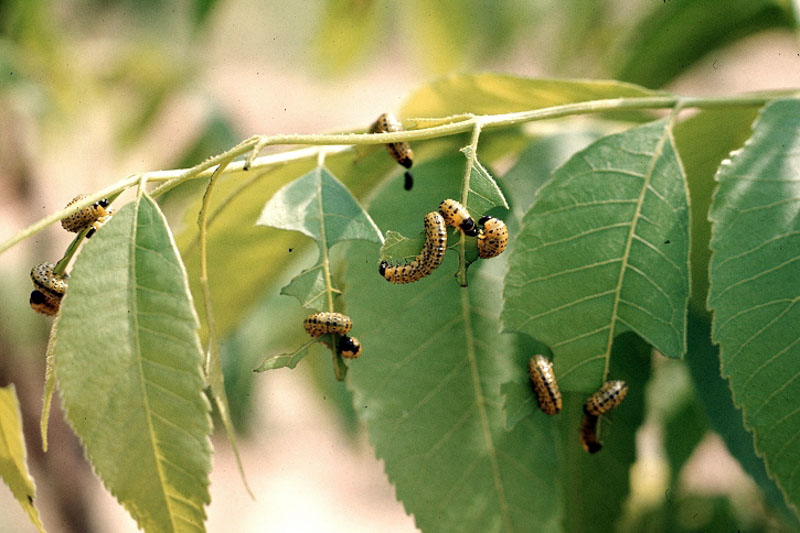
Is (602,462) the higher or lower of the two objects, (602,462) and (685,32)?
the lower

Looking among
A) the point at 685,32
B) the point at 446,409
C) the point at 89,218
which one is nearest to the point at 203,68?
the point at 685,32

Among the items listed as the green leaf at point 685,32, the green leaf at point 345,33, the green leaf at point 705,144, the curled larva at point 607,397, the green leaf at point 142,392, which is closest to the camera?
the green leaf at point 142,392

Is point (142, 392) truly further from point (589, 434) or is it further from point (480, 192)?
point (589, 434)

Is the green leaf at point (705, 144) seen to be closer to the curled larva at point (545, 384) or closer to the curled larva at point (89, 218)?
the curled larva at point (545, 384)

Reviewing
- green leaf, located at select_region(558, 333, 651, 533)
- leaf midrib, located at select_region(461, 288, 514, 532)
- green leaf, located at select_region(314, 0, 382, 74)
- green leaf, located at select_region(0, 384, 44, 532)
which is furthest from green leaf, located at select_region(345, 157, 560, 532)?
green leaf, located at select_region(314, 0, 382, 74)

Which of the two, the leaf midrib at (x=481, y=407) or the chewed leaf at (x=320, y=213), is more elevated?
the chewed leaf at (x=320, y=213)

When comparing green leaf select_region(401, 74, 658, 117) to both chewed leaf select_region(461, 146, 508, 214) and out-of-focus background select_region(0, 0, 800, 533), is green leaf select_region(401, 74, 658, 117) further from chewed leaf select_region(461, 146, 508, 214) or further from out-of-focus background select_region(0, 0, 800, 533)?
chewed leaf select_region(461, 146, 508, 214)

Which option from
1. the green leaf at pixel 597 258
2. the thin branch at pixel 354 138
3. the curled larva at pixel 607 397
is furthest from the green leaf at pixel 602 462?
the thin branch at pixel 354 138
